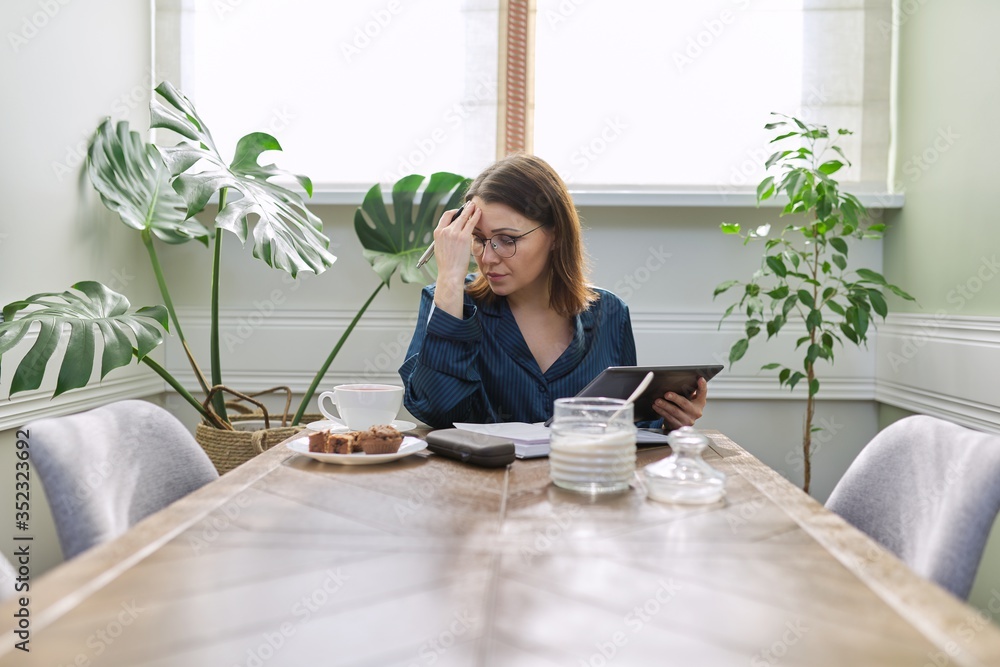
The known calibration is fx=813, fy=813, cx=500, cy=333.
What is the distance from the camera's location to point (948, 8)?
2.39 metres

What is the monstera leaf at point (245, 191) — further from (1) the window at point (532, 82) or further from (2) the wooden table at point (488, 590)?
(2) the wooden table at point (488, 590)

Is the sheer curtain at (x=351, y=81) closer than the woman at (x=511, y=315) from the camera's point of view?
No

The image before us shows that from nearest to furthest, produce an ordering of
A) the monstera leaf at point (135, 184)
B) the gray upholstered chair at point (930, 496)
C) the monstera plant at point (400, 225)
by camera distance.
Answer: the gray upholstered chair at point (930, 496), the monstera leaf at point (135, 184), the monstera plant at point (400, 225)

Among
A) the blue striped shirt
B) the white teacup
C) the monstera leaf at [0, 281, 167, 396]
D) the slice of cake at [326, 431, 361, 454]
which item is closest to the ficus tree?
the blue striped shirt

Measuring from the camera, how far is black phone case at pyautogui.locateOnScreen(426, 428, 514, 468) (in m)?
1.23

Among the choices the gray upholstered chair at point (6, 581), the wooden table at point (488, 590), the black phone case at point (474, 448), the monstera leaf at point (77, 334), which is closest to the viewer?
the wooden table at point (488, 590)

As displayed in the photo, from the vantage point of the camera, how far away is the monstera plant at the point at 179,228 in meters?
1.71

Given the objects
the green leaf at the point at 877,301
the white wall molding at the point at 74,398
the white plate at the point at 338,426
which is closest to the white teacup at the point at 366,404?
the white plate at the point at 338,426

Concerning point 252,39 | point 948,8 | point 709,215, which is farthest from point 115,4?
point 948,8

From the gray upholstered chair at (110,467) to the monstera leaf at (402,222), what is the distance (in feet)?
4.46

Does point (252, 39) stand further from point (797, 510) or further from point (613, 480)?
point (797, 510)

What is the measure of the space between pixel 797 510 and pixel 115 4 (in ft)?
8.48

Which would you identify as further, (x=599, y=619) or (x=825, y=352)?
(x=825, y=352)

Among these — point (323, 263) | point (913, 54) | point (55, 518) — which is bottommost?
point (55, 518)
